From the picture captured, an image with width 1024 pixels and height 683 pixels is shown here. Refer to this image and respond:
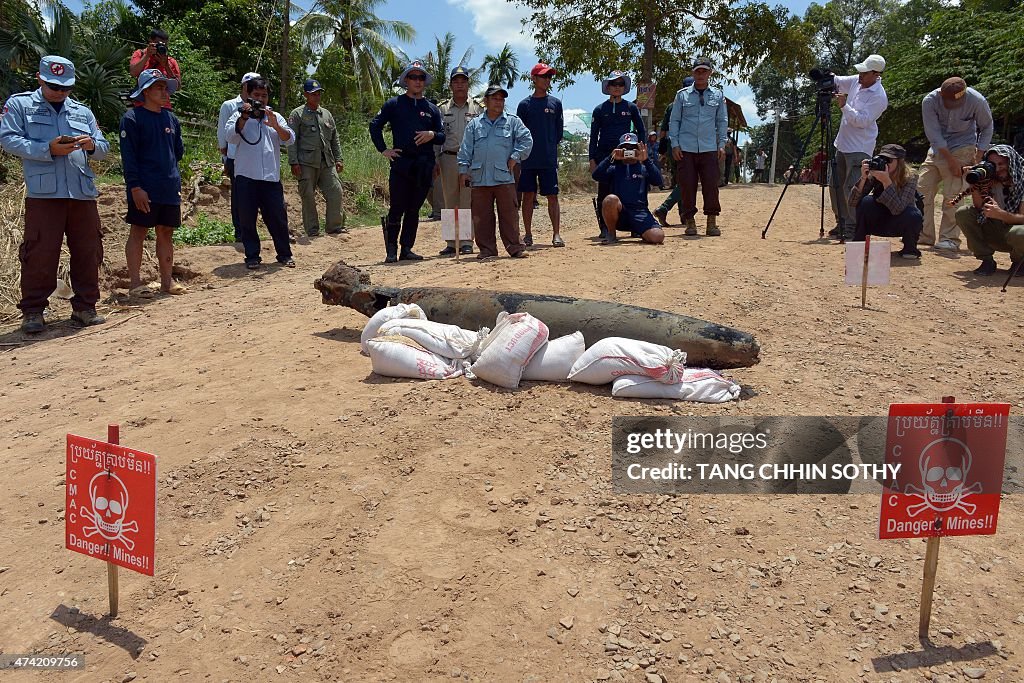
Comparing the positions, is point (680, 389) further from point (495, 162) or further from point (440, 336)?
point (495, 162)

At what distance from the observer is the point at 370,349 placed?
3.96 meters

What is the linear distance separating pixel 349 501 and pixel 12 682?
1.16m

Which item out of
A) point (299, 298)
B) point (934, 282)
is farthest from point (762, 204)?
point (299, 298)

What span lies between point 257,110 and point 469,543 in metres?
5.68

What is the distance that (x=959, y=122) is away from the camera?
6750mm

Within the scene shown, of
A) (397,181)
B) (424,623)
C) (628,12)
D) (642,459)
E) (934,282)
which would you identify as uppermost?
(628,12)

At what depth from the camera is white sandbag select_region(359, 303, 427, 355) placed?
422 centimetres

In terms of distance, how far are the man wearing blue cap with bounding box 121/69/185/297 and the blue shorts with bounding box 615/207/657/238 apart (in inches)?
159

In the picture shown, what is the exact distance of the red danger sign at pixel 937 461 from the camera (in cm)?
211

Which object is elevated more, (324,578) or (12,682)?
(324,578)

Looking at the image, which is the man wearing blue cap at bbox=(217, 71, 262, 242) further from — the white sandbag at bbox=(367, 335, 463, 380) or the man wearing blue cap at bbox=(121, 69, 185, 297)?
the white sandbag at bbox=(367, 335, 463, 380)

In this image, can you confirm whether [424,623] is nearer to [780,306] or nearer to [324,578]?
[324,578]

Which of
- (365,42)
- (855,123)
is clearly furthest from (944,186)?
(365,42)

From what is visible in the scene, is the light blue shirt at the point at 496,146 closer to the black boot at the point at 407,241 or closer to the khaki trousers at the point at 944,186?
the black boot at the point at 407,241
